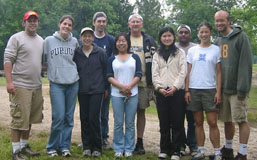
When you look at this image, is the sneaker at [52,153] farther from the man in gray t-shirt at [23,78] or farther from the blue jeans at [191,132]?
the blue jeans at [191,132]

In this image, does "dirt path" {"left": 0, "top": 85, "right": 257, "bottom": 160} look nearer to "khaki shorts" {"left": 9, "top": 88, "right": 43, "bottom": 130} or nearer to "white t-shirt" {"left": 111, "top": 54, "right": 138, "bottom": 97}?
"white t-shirt" {"left": 111, "top": 54, "right": 138, "bottom": 97}

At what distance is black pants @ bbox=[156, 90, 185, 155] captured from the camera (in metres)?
5.06

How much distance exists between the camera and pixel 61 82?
501 centimetres

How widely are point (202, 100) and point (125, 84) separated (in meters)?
1.30

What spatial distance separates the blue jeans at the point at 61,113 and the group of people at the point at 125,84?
17 mm

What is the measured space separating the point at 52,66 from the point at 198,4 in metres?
25.9

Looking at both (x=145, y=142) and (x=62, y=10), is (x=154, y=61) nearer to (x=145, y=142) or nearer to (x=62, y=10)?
(x=145, y=142)

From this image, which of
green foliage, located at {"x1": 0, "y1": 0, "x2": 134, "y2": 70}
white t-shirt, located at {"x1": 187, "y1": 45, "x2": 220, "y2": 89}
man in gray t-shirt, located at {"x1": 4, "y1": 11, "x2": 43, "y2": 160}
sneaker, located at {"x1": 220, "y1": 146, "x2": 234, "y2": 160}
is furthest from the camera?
green foliage, located at {"x1": 0, "y1": 0, "x2": 134, "y2": 70}

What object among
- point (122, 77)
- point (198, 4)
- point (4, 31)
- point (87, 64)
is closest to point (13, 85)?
point (87, 64)

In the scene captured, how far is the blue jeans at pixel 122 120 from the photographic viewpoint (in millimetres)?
5180

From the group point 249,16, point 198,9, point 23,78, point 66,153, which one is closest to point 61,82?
point 23,78

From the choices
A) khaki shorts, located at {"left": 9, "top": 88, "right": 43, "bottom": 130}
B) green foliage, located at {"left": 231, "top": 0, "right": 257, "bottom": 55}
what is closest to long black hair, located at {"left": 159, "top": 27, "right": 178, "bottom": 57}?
khaki shorts, located at {"left": 9, "top": 88, "right": 43, "bottom": 130}

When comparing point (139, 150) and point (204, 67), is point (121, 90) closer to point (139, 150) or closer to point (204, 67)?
point (139, 150)

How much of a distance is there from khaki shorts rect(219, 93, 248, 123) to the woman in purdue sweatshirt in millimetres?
2511
